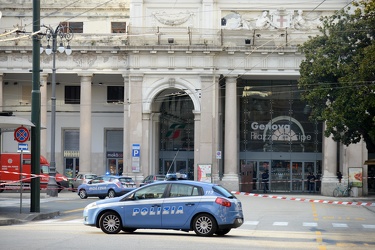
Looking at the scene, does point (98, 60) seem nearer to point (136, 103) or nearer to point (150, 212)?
point (136, 103)

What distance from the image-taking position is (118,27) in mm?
72250

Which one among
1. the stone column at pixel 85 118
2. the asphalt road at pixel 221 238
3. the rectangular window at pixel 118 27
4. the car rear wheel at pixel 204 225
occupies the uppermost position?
the rectangular window at pixel 118 27

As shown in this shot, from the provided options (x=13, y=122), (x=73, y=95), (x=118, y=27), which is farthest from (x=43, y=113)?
(x=13, y=122)

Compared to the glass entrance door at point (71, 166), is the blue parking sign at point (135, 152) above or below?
above

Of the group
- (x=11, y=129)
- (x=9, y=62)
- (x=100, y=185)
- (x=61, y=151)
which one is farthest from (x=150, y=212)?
(x=61, y=151)

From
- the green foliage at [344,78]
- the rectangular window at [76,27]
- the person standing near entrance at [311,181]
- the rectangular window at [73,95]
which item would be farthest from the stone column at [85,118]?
the green foliage at [344,78]

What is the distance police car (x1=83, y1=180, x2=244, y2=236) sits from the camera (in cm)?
2428

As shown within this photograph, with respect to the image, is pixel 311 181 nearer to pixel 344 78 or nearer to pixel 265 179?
pixel 265 179

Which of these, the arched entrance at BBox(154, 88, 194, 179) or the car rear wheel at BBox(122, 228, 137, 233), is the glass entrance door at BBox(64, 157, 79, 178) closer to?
the arched entrance at BBox(154, 88, 194, 179)

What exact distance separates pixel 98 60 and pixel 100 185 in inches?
725

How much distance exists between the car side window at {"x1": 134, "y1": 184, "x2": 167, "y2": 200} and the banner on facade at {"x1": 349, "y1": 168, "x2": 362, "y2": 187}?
4141cm

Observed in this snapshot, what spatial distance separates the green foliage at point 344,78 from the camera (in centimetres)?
4788

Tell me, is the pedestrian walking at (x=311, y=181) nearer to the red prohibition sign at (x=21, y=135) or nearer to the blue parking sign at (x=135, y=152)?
the blue parking sign at (x=135, y=152)

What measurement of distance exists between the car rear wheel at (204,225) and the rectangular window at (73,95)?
5214cm
